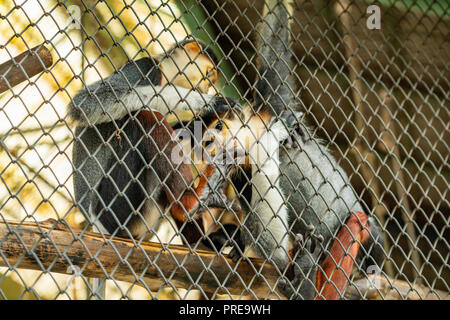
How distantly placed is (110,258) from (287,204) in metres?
0.84

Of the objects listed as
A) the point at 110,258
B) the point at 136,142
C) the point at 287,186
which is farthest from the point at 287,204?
the point at 110,258

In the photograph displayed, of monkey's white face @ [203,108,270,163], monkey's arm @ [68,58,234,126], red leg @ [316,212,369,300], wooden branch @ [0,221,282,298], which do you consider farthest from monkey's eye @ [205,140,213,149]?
red leg @ [316,212,369,300]

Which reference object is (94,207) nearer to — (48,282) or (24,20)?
(48,282)

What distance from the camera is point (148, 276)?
89.4 inches

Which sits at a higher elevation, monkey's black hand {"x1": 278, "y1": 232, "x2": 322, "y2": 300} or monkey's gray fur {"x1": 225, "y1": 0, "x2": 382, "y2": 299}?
monkey's gray fur {"x1": 225, "y1": 0, "x2": 382, "y2": 299}

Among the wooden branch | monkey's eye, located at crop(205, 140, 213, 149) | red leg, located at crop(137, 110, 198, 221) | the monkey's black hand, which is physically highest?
monkey's eye, located at crop(205, 140, 213, 149)

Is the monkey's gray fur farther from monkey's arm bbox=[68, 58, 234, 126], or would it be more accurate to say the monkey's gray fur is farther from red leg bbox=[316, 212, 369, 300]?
monkey's arm bbox=[68, 58, 234, 126]

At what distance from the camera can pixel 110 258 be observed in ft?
7.02

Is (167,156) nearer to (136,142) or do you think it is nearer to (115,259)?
(136,142)

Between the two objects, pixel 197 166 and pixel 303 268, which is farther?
pixel 197 166

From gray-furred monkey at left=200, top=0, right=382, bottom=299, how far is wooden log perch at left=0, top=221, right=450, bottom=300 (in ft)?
0.47

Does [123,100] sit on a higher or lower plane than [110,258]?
higher

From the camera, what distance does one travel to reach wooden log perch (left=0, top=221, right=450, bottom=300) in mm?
1883
